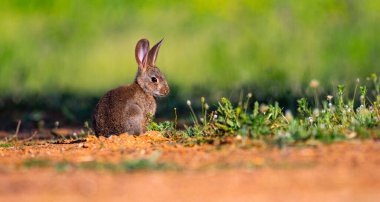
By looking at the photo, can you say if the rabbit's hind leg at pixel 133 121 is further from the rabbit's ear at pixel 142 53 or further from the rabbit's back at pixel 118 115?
the rabbit's ear at pixel 142 53

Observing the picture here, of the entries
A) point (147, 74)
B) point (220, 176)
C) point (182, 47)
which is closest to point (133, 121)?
point (147, 74)

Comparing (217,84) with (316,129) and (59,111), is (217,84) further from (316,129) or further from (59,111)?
(316,129)

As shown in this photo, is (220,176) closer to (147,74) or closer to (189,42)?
(147,74)

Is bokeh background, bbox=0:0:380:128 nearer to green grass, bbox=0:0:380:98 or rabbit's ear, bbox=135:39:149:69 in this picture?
green grass, bbox=0:0:380:98

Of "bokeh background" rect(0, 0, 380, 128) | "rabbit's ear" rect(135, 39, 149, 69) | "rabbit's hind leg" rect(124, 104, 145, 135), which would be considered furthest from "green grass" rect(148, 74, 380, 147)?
"bokeh background" rect(0, 0, 380, 128)

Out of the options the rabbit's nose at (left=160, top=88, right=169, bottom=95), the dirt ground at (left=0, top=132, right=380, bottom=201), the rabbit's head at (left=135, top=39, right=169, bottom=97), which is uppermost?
the rabbit's head at (left=135, top=39, right=169, bottom=97)

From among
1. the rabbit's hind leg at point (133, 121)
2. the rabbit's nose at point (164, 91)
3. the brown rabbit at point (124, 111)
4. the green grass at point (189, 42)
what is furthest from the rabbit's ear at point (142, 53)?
the green grass at point (189, 42)
